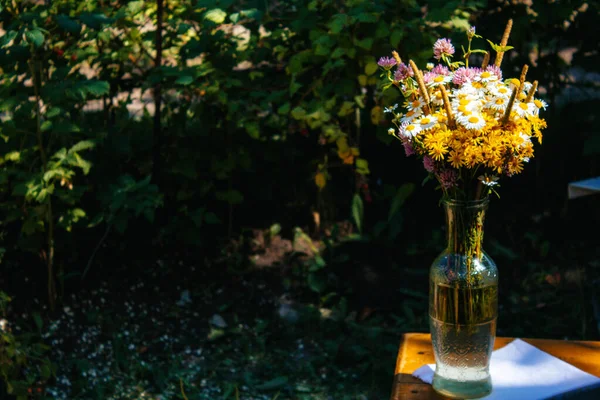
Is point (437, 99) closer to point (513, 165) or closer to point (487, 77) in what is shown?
point (487, 77)

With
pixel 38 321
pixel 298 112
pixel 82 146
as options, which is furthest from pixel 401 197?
pixel 38 321

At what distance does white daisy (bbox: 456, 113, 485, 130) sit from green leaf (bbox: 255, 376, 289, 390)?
6.40 feet

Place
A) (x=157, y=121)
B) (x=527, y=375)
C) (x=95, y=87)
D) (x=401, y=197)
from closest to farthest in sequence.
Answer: (x=527, y=375) < (x=95, y=87) < (x=157, y=121) < (x=401, y=197)

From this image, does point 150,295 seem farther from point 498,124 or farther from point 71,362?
point 498,124

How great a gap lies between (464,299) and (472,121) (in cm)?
45

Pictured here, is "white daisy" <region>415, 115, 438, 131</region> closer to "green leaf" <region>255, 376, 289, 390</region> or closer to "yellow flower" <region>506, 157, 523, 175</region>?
"yellow flower" <region>506, 157, 523, 175</region>

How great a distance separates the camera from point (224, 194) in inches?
172

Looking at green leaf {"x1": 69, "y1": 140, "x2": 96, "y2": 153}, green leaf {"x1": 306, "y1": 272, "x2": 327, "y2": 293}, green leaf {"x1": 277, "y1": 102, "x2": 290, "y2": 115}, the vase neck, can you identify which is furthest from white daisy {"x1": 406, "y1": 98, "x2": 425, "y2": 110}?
green leaf {"x1": 306, "y1": 272, "x2": 327, "y2": 293}

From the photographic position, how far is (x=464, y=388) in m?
2.14

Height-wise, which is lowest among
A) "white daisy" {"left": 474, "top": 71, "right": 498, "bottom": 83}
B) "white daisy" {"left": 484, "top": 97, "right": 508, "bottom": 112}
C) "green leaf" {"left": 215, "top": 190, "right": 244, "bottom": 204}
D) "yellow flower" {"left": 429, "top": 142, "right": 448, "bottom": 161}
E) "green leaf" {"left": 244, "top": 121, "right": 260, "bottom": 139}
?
"green leaf" {"left": 215, "top": 190, "right": 244, "bottom": 204}

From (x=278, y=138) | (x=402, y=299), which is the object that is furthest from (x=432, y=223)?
(x=278, y=138)

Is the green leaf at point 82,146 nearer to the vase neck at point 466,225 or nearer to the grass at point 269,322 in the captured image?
the grass at point 269,322

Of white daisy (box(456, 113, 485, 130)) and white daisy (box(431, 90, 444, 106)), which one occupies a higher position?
white daisy (box(431, 90, 444, 106))

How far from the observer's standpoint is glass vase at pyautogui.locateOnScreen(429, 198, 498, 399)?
2.06 meters
